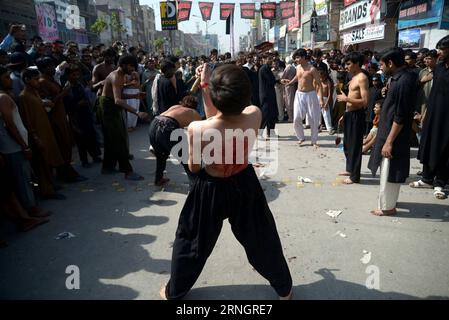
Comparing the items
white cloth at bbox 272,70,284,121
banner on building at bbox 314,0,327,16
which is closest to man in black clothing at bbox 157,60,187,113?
white cloth at bbox 272,70,284,121

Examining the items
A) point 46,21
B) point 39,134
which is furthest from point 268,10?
point 39,134

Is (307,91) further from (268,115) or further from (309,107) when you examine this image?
(268,115)

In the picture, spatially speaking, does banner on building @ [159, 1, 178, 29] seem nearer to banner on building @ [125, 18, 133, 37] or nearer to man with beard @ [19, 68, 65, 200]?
man with beard @ [19, 68, 65, 200]

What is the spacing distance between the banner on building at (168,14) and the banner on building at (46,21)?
1241cm

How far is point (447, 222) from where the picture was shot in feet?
11.9

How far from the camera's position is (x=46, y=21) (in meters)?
26.2

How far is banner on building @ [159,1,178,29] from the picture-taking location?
18.2 meters

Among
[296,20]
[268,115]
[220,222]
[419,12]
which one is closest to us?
[220,222]

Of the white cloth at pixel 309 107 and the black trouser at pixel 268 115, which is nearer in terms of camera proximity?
the white cloth at pixel 309 107

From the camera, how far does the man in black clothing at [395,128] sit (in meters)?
3.35

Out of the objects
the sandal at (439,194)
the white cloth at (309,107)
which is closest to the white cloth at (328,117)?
the white cloth at (309,107)

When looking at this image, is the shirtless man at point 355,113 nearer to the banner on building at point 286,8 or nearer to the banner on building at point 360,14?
the banner on building at point 360,14

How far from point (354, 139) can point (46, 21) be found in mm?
28625

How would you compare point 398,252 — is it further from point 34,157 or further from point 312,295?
point 34,157
